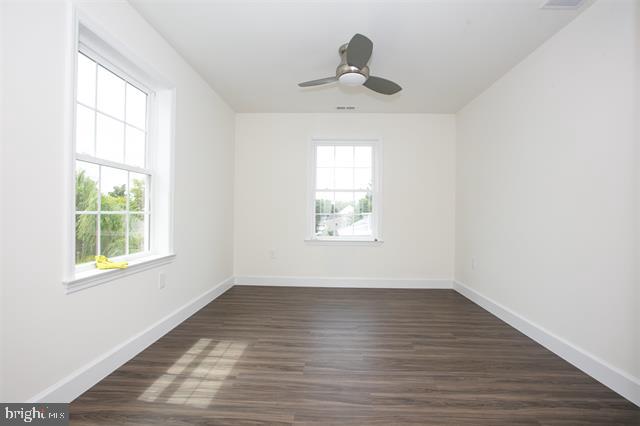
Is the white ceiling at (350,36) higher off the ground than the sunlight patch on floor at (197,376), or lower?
higher

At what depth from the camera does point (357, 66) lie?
7.72ft

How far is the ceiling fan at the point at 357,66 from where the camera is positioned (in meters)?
2.12

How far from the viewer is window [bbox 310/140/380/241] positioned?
4.51 meters

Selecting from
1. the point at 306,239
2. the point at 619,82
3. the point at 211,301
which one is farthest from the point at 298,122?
the point at 619,82

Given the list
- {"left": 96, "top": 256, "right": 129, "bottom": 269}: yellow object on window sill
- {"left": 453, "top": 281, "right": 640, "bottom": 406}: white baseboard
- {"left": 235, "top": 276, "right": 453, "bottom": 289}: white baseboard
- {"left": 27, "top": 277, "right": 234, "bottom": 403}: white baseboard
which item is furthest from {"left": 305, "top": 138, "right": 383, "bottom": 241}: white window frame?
{"left": 96, "top": 256, "right": 129, "bottom": 269}: yellow object on window sill

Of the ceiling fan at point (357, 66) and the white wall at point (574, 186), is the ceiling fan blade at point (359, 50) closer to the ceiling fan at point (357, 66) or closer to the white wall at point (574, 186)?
the ceiling fan at point (357, 66)

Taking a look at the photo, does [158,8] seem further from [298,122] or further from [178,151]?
[298,122]

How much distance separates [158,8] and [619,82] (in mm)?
3173

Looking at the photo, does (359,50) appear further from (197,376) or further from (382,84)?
(197,376)

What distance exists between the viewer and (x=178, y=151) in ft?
9.18

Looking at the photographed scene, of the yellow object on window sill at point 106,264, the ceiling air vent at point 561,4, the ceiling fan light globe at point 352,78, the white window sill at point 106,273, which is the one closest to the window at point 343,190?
the ceiling fan light globe at point 352,78

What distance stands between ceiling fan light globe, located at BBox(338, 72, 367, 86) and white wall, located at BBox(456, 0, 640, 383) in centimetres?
157

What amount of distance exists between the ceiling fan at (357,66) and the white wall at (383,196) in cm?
169

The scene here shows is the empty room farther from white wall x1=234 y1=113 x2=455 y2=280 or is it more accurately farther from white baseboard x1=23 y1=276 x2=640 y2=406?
white wall x1=234 y1=113 x2=455 y2=280
